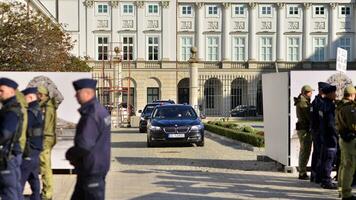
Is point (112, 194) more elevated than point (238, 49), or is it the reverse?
point (238, 49)

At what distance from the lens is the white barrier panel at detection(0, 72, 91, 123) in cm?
1373

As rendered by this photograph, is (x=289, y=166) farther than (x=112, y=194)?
Yes

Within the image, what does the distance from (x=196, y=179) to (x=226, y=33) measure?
199 feet

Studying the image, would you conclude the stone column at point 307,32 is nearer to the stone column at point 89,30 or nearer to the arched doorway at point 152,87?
the arched doorway at point 152,87

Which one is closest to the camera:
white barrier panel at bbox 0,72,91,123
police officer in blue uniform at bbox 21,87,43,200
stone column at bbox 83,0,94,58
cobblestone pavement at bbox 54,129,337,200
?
police officer in blue uniform at bbox 21,87,43,200

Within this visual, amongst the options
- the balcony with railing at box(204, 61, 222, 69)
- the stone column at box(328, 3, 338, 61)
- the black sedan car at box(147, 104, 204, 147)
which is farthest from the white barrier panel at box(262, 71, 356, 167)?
the stone column at box(328, 3, 338, 61)

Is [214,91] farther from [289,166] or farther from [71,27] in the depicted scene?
[289,166]

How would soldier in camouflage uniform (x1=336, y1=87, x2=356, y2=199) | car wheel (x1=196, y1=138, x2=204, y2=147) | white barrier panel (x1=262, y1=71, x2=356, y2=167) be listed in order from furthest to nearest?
car wheel (x1=196, y1=138, x2=204, y2=147)
white barrier panel (x1=262, y1=71, x2=356, y2=167)
soldier in camouflage uniform (x1=336, y1=87, x2=356, y2=199)

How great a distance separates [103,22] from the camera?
72375 millimetres

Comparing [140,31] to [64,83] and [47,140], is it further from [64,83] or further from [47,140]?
[47,140]

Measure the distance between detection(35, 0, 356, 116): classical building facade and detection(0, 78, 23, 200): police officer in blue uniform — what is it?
61327mm

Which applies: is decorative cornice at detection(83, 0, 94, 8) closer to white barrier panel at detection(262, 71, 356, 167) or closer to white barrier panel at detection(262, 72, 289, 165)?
white barrier panel at detection(262, 72, 289, 165)

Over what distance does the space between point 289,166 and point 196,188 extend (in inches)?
122

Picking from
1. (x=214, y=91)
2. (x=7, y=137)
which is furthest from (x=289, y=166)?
(x=214, y=91)
